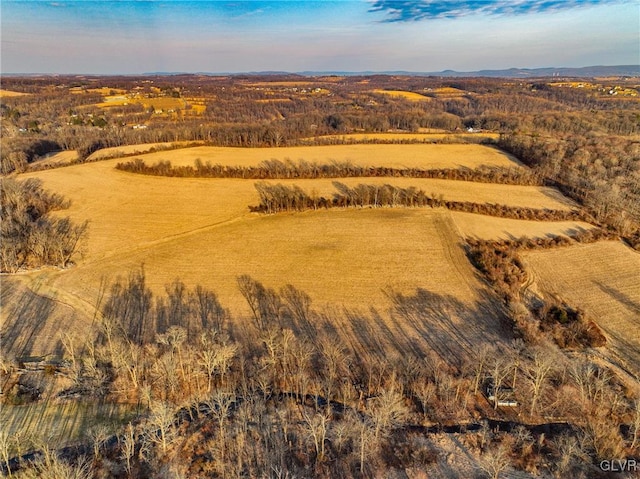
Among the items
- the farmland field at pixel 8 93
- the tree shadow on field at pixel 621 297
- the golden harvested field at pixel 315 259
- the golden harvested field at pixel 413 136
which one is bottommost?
the tree shadow on field at pixel 621 297

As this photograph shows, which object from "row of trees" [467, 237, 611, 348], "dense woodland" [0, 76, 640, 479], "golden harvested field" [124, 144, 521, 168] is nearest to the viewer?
"dense woodland" [0, 76, 640, 479]

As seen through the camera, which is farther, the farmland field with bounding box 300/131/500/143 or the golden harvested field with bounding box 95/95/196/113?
the golden harvested field with bounding box 95/95/196/113

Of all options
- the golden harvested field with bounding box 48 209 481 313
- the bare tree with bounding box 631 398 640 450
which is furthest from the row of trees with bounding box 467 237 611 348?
the bare tree with bounding box 631 398 640 450

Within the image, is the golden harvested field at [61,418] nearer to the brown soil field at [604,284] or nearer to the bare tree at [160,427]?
the bare tree at [160,427]

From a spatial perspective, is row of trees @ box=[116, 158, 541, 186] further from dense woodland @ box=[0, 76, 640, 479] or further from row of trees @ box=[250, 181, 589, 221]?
dense woodland @ box=[0, 76, 640, 479]

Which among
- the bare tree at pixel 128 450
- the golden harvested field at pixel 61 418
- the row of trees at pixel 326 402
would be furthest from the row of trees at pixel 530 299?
the golden harvested field at pixel 61 418

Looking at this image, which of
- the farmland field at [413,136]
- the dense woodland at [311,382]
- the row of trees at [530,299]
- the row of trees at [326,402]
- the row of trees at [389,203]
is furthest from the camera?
the farmland field at [413,136]
